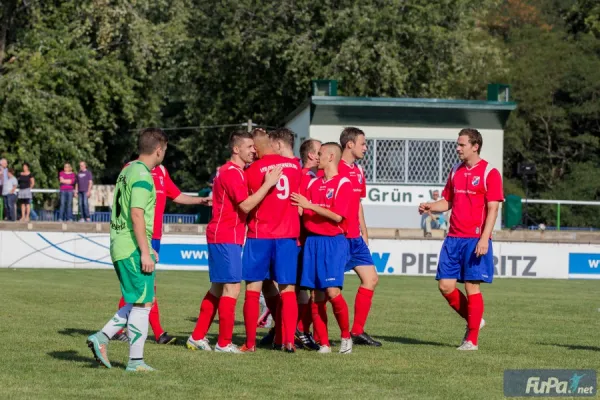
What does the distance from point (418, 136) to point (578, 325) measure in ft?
65.1

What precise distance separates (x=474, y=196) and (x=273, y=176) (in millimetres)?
2271

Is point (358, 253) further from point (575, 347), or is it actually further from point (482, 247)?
point (575, 347)

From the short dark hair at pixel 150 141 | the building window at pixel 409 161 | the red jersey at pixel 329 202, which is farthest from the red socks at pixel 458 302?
the building window at pixel 409 161

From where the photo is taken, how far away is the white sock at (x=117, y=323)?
9.56 meters

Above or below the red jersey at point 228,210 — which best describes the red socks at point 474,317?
below

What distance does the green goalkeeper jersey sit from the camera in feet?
30.2

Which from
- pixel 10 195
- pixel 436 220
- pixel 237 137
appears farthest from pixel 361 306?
pixel 10 195

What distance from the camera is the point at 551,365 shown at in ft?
33.6

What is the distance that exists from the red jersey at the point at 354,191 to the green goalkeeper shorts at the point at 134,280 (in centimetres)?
276

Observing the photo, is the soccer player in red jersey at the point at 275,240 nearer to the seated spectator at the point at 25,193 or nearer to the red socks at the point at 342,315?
the red socks at the point at 342,315

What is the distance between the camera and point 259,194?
10.4 m

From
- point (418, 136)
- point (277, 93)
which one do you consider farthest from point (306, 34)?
point (418, 136)

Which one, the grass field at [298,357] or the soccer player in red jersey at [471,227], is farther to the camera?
the soccer player in red jersey at [471,227]

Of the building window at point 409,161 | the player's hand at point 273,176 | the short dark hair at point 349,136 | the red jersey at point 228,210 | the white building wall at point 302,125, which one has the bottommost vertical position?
the red jersey at point 228,210
